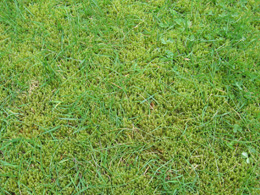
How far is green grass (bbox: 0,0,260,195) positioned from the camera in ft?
7.11

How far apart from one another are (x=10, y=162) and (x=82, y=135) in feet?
2.29

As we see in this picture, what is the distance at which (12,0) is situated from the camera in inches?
125

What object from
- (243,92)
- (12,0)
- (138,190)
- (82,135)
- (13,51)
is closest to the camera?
(138,190)

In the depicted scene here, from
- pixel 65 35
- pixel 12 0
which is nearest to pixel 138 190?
pixel 65 35

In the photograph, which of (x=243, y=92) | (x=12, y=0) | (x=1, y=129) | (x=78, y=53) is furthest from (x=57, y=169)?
(x=12, y=0)

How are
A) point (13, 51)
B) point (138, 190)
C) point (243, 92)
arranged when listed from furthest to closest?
point (13, 51)
point (243, 92)
point (138, 190)

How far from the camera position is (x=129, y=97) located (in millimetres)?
2543

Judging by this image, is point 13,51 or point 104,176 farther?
point 13,51

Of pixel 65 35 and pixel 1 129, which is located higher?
pixel 65 35

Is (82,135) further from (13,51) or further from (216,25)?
(216,25)

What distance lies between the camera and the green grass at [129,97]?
7.11 ft

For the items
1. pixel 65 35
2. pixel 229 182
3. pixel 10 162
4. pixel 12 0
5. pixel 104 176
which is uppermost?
pixel 12 0

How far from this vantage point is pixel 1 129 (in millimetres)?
2375

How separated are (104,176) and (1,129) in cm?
114
